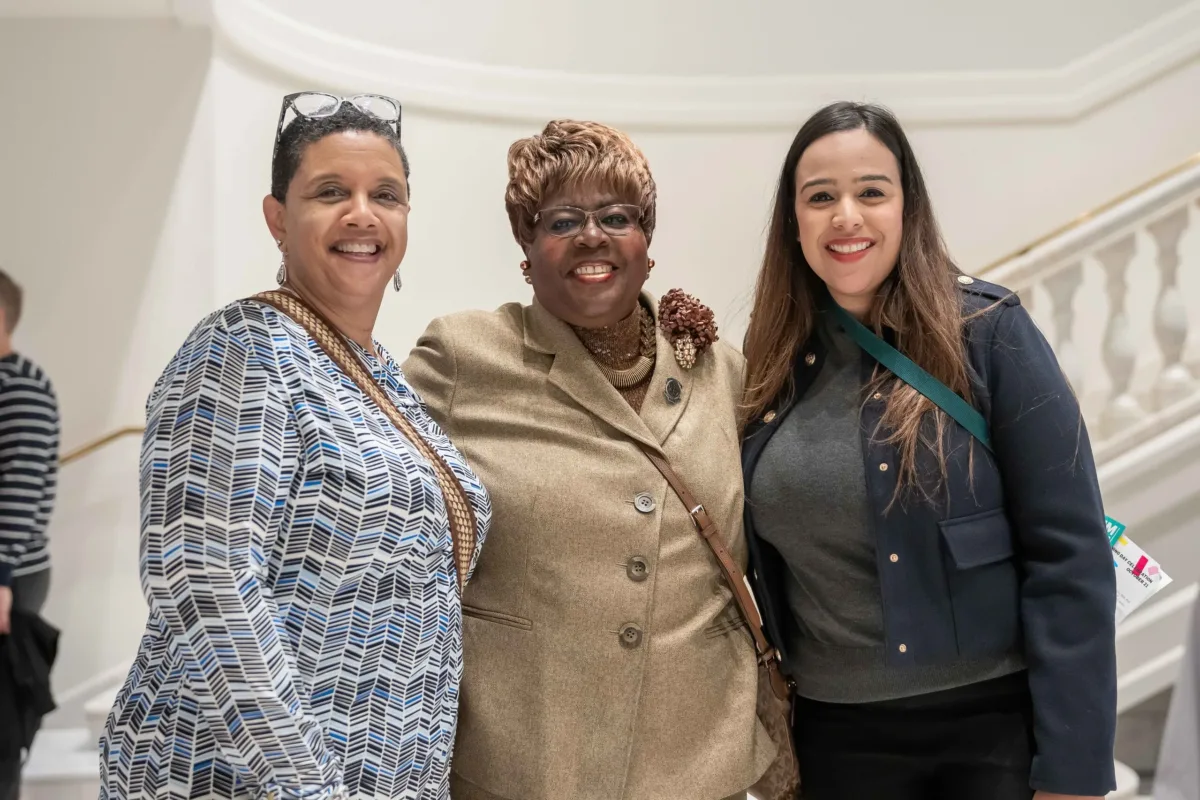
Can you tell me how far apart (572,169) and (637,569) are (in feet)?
2.43

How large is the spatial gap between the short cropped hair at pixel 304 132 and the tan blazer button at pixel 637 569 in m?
0.83

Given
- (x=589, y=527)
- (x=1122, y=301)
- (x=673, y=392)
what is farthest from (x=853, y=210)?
(x=1122, y=301)

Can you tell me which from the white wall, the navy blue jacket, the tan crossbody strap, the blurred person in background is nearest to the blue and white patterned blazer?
the tan crossbody strap

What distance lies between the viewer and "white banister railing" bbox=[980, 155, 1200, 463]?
12.9 ft

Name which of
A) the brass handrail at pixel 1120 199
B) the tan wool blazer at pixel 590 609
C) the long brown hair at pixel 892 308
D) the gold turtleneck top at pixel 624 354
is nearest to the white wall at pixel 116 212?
the brass handrail at pixel 1120 199

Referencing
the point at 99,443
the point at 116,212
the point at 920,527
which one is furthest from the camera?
the point at 116,212

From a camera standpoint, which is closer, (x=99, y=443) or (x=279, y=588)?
(x=279, y=588)

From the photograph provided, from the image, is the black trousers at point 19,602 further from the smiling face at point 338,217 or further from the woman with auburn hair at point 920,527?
the woman with auburn hair at point 920,527

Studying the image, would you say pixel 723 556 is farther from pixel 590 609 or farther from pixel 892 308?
pixel 892 308

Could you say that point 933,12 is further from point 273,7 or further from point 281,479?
point 281,479

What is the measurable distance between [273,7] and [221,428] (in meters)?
3.98

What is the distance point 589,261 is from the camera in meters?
2.11

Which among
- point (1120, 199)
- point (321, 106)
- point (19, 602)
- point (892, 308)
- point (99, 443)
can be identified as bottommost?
point (19, 602)

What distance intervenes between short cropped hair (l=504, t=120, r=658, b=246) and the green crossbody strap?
471 mm
